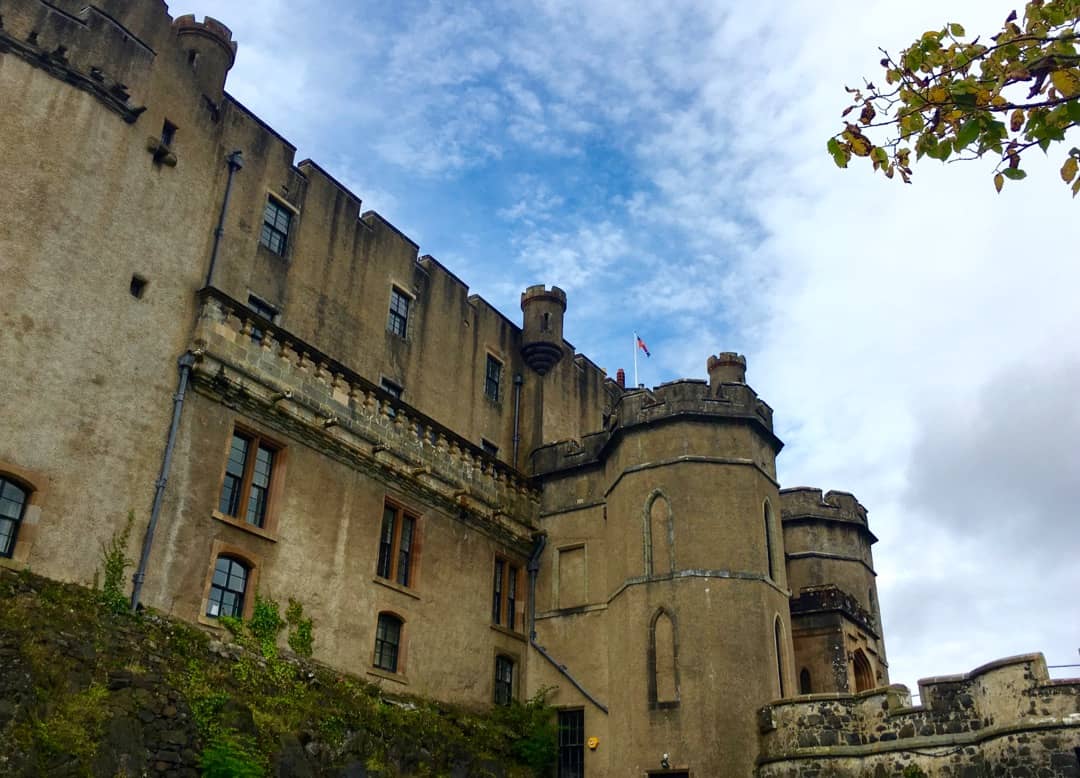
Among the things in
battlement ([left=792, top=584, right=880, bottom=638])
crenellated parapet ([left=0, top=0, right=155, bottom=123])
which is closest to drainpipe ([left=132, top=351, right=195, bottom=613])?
crenellated parapet ([left=0, top=0, right=155, bottom=123])

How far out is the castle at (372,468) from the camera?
18.5 m

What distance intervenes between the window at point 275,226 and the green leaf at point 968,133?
729 inches

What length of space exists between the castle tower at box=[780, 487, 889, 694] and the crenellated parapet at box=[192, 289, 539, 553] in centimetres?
868

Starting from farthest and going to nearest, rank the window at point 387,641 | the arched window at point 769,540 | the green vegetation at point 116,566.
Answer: the arched window at point 769,540, the window at point 387,641, the green vegetation at point 116,566

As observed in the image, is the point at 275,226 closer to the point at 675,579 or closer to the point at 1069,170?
the point at 675,579

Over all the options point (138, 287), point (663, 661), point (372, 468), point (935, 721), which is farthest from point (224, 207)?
point (935, 721)

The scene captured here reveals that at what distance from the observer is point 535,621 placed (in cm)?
2755

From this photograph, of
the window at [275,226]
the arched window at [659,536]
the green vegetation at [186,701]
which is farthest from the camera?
the arched window at [659,536]

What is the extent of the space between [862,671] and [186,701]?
67.7 feet

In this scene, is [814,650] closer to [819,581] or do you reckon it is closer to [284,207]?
[819,581]

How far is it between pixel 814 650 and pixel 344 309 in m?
16.2

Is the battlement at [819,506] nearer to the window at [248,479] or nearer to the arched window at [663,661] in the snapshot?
the arched window at [663,661]

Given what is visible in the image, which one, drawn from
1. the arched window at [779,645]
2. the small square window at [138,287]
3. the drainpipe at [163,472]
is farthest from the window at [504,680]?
the small square window at [138,287]

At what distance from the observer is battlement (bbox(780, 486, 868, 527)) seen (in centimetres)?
3180
